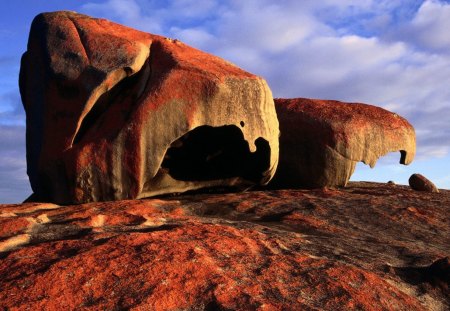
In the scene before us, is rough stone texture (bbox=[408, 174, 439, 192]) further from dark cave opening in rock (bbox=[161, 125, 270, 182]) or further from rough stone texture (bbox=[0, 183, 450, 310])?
rough stone texture (bbox=[0, 183, 450, 310])

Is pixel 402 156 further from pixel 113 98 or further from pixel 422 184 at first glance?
pixel 113 98

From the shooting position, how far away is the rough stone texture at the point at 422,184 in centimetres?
1051

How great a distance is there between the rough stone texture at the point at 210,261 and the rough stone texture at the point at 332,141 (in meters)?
2.76

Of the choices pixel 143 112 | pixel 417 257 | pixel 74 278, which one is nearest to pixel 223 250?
pixel 74 278

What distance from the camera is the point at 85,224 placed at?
15.9 feet

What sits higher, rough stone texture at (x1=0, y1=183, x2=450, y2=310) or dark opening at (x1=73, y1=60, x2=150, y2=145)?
dark opening at (x1=73, y1=60, x2=150, y2=145)

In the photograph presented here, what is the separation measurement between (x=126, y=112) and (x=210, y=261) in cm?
365

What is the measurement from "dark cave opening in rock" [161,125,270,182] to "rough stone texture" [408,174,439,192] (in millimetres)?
4157

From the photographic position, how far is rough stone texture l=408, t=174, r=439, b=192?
10.5 meters

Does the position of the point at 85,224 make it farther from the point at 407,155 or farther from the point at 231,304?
the point at 407,155

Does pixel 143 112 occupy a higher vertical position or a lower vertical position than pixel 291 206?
higher

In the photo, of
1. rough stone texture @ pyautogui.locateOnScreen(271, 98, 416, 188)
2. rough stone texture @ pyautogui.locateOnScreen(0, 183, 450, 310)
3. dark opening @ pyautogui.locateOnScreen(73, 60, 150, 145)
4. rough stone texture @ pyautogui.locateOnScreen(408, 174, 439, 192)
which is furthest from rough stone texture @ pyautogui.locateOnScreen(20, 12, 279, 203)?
rough stone texture @ pyautogui.locateOnScreen(408, 174, 439, 192)

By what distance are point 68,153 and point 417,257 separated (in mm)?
4378

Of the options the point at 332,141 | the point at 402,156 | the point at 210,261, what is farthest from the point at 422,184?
the point at 210,261
